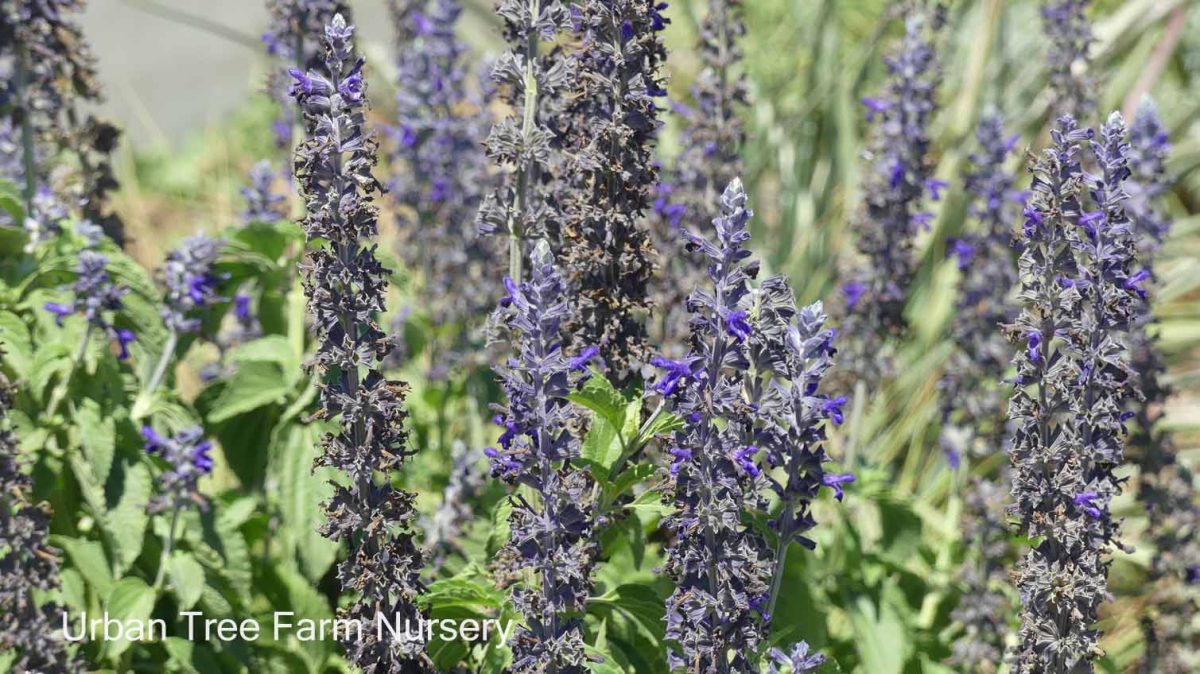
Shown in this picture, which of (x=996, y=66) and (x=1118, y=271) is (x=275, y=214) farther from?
(x=996, y=66)

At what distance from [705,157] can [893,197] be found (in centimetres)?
72

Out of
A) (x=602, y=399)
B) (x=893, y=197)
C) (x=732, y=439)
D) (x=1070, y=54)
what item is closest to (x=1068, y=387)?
(x=732, y=439)

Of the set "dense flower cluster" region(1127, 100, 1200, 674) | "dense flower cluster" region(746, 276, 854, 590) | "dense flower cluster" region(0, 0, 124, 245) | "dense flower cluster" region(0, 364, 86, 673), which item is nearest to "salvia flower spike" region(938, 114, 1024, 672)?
"dense flower cluster" region(1127, 100, 1200, 674)

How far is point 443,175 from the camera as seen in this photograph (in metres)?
5.38

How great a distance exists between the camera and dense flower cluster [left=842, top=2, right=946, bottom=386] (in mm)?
4762

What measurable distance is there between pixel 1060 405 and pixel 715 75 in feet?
6.09

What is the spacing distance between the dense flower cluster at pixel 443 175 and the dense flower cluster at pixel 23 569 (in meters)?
1.96

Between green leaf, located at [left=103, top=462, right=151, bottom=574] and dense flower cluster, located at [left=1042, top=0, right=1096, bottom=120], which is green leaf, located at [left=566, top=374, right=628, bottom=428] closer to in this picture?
green leaf, located at [left=103, top=462, right=151, bottom=574]

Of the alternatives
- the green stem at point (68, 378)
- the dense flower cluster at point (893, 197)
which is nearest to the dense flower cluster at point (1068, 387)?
the dense flower cluster at point (893, 197)

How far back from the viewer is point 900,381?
689 cm

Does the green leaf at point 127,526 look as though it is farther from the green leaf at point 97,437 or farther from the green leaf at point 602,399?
the green leaf at point 602,399

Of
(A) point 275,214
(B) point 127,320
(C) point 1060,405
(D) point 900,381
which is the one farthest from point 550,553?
(D) point 900,381

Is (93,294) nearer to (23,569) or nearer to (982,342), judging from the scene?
(23,569)

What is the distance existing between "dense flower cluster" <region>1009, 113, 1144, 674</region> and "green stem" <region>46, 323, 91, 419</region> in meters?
2.70
